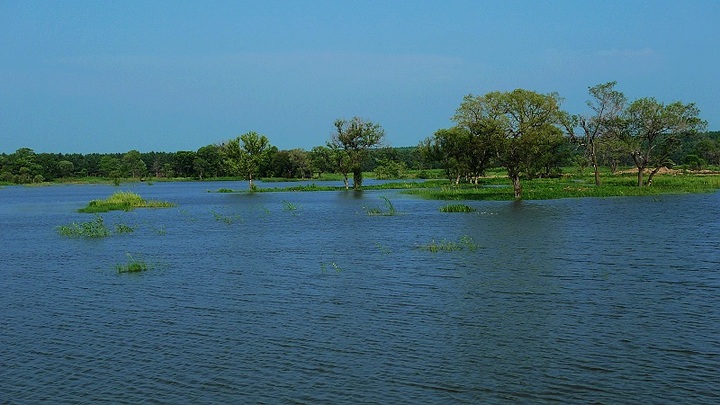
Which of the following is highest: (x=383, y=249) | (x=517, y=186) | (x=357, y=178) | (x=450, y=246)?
(x=357, y=178)

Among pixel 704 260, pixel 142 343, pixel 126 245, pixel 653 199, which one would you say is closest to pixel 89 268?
pixel 126 245

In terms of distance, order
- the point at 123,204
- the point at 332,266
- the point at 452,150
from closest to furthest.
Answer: the point at 332,266
the point at 123,204
the point at 452,150

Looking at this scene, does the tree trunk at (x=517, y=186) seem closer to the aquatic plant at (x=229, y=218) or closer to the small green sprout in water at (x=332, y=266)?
the aquatic plant at (x=229, y=218)

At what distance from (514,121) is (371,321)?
64997mm

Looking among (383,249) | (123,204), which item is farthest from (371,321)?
(123,204)

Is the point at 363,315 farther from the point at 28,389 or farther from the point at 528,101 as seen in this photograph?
the point at 528,101

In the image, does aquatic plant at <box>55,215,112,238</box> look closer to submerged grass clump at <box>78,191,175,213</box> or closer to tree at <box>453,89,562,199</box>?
submerged grass clump at <box>78,191,175,213</box>

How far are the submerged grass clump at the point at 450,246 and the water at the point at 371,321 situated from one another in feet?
2.63

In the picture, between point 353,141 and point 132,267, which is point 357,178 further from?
point 132,267

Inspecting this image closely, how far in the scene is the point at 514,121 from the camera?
269ft

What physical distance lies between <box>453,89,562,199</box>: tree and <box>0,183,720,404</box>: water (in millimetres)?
34049

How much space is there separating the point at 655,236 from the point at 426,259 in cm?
1655

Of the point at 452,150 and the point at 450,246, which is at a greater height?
the point at 452,150

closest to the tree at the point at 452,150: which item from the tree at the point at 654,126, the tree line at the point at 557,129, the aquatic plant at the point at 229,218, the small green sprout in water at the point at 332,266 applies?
the tree line at the point at 557,129
